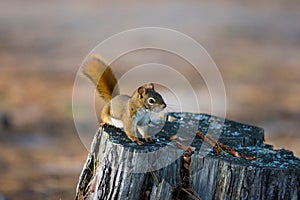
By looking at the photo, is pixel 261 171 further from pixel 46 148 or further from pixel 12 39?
pixel 12 39

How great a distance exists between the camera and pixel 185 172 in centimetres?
371

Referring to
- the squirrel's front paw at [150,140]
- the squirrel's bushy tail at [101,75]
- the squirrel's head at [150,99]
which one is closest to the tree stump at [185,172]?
the squirrel's front paw at [150,140]

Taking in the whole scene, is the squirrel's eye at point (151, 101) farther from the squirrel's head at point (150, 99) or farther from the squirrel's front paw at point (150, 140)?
the squirrel's front paw at point (150, 140)

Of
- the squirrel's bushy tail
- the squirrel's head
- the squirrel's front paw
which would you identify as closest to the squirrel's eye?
the squirrel's head

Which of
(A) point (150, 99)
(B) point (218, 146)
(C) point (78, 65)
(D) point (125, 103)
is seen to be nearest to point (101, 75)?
(D) point (125, 103)

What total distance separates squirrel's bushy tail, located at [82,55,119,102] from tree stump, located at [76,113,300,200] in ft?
1.16

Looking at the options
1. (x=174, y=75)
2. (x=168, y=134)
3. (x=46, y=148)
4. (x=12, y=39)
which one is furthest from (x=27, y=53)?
(x=168, y=134)

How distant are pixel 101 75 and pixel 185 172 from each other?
2.85 feet

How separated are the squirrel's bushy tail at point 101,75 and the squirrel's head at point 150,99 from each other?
0.44m

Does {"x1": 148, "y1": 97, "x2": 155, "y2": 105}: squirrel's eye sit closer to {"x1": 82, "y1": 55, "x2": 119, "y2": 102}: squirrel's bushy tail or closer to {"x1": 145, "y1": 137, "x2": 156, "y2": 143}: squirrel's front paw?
{"x1": 145, "y1": 137, "x2": 156, "y2": 143}: squirrel's front paw

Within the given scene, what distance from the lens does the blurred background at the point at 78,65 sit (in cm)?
687

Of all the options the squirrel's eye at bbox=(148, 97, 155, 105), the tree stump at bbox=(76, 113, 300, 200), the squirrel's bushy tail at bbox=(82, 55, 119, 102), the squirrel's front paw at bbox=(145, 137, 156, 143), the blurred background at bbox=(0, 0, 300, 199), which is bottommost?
the tree stump at bbox=(76, 113, 300, 200)

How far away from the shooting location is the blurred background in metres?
6.87

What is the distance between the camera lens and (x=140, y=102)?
3.85 meters
